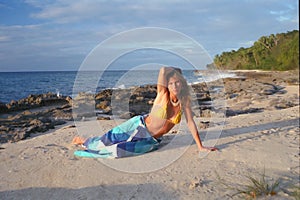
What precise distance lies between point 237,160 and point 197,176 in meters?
0.81

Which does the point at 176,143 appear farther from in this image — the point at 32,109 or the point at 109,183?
the point at 32,109

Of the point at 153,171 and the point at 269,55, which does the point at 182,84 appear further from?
the point at 269,55

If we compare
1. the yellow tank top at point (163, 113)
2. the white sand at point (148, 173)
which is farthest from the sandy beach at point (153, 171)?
the yellow tank top at point (163, 113)

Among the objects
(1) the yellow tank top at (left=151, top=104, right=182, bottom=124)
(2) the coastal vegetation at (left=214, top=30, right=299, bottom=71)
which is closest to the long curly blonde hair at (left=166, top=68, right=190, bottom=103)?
(1) the yellow tank top at (left=151, top=104, right=182, bottom=124)

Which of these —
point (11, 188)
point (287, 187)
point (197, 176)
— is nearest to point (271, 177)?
point (287, 187)

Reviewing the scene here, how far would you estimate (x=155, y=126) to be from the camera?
4.65 meters

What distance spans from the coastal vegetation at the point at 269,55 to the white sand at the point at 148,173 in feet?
121

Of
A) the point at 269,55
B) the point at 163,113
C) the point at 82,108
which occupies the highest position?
the point at 269,55

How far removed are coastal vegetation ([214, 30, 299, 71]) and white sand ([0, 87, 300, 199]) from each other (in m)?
36.8

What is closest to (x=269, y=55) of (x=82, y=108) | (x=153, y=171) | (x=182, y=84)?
(x=82, y=108)

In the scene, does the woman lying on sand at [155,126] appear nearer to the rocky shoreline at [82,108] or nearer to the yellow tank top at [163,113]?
the yellow tank top at [163,113]

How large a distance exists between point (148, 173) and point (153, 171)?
0.09 metres

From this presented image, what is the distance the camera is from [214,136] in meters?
5.50

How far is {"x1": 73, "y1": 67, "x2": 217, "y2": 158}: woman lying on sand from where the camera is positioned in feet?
14.5
